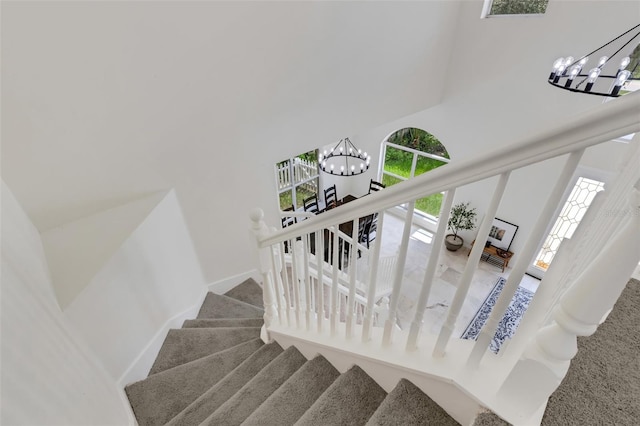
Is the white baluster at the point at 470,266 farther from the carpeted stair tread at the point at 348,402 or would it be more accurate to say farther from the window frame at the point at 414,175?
the window frame at the point at 414,175

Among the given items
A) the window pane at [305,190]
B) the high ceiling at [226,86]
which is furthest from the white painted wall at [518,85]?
the window pane at [305,190]

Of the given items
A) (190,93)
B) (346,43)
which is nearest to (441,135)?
(346,43)

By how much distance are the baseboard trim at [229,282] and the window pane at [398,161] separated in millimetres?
4378

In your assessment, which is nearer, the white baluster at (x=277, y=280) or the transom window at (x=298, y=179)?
the white baluster at (x=277, y=280)

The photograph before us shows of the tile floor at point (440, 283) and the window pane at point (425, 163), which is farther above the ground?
the window pane at point (425, 163)

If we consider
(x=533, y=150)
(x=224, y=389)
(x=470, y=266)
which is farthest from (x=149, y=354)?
(x=533, y=150)

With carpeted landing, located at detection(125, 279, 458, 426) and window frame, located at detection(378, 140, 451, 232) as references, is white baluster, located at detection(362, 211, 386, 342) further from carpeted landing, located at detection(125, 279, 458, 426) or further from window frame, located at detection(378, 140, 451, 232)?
window frame, located at detection(378, 140, 451, 232)

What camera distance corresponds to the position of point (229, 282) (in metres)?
3.30

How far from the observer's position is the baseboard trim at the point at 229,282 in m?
3.17

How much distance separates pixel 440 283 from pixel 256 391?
14.0 ft

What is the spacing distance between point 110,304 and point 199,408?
85cm

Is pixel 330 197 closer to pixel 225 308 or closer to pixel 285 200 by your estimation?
pixel 285 200

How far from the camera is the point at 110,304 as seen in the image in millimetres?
1781

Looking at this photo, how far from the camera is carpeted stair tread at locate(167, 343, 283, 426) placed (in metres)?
1.54
